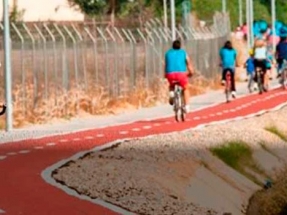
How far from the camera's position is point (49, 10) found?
91.1 metres

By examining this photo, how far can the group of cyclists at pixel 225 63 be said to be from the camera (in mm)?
31156

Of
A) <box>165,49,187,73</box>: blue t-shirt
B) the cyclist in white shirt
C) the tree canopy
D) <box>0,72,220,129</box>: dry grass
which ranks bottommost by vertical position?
<box>0,72,220,129</box>: dry grass

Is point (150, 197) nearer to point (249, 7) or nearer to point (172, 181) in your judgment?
point (172, 181)

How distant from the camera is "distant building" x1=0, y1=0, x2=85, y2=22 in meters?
88.4

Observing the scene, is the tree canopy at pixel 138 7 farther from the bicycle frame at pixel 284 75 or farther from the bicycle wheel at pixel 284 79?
the bicycle frame at pixel 284 75

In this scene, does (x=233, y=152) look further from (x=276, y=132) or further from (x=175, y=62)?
(x=276, y=132)

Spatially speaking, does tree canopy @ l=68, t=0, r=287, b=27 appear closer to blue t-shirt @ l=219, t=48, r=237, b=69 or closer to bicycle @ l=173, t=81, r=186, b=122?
blue t-shirt @ l=219, t=48, r=237, b=69

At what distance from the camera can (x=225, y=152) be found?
25406 mm

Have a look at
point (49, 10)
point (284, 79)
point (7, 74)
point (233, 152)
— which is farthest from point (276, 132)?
point (49, 10)

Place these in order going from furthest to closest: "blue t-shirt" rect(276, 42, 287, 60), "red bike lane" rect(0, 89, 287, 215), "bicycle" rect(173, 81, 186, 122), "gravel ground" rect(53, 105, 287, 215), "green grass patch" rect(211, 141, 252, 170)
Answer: "blue t-shirt" rect(276, 42, 287, 60) → "bicycle" rect(173, 81, 186, 122) → "green grass patch" rect(211, 141, 252, 170) → "gravel ground" rect(53, 105, 287, 215) → "red bike lane" rect(0, 89, 287, 215)

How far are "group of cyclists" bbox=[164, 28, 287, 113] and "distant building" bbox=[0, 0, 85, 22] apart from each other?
136ft

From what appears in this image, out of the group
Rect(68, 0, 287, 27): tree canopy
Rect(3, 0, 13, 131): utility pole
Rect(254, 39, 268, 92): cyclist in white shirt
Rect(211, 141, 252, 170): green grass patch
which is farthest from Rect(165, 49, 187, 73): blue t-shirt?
Rect(68, 0, 287, 27): tree canopy

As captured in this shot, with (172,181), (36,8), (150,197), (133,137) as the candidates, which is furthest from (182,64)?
(36,8)

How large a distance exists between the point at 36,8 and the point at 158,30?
43340 millimetres
